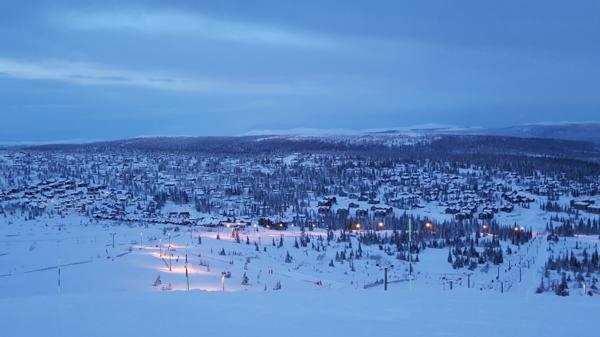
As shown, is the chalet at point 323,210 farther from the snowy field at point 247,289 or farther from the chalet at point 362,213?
the snowy field at point 247,289

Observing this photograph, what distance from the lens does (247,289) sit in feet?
57.0

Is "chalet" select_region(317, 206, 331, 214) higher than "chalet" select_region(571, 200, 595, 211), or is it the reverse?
"chalet" select_region(571, 200, 595, 211)

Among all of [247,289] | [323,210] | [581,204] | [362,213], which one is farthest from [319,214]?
[247,289]

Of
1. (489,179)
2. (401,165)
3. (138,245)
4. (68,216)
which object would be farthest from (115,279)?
(401,165)

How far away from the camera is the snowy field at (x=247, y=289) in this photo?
22.2ft

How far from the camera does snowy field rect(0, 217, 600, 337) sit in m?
6.77

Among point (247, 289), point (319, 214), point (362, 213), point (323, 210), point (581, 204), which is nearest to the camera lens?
point (247, 289)

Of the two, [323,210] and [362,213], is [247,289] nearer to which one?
[362,213]

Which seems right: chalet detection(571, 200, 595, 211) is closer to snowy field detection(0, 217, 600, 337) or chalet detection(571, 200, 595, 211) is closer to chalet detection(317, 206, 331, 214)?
snowy field detection(0, 217, 600, 337)

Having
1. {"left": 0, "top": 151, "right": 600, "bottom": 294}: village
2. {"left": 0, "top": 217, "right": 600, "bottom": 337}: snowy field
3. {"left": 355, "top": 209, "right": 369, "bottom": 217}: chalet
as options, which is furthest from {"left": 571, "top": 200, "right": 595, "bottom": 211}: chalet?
{"left": 355, "top": 209, "right": 369, "bottom": 217}: chalet

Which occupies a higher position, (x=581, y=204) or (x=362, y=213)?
(x=581, y=204)

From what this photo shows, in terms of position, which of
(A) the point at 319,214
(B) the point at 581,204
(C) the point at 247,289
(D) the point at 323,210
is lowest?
(A) the point at 319,214

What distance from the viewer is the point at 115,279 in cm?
1842

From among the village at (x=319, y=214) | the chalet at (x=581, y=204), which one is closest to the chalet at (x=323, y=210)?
the village at (x=319, y=214)
